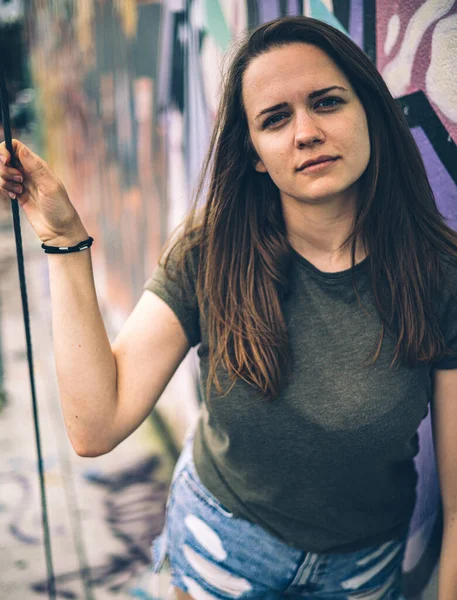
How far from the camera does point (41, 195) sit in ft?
4.04

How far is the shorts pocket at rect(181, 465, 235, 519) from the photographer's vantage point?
1.47m

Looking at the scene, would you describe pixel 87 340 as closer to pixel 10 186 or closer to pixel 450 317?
pixel 10 186

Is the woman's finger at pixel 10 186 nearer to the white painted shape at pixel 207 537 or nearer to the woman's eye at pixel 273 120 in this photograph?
the woman's eye at pixel 273 120

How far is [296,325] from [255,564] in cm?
57

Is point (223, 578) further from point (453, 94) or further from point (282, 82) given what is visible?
point (453, 94)

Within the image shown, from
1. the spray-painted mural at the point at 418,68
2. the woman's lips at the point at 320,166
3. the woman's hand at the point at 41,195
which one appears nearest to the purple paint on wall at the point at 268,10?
the spray-painted mural at the point at 418,68

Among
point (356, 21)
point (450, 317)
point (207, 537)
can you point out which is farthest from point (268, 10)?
point (207, 537)

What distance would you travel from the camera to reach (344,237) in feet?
4.48

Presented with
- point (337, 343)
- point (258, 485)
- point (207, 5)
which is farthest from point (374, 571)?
point (207, 5)

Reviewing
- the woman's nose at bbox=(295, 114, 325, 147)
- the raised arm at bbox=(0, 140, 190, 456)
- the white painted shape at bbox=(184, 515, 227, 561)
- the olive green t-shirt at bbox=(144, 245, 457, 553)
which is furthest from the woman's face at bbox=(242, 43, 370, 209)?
the white painted shape at bbox=(184, 515, 227, 561)

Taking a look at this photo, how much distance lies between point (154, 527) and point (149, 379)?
1756 millimetres

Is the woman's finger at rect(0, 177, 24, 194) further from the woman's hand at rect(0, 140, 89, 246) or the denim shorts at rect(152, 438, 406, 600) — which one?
the denim shorts at rect(152, 438, 406, 600)

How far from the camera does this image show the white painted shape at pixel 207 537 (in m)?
1.45

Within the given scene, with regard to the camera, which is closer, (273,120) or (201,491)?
(273,120)
